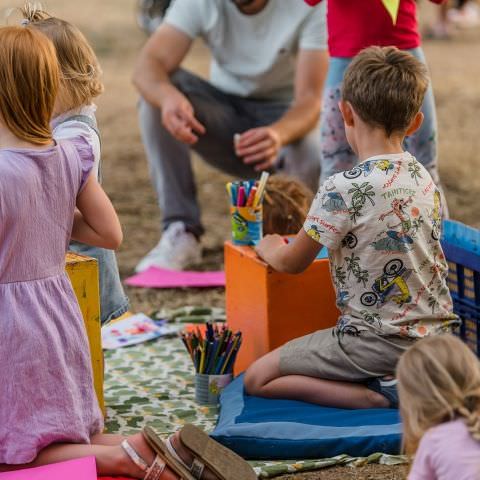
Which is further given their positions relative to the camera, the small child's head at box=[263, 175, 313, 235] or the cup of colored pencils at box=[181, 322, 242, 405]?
the small child's head at box=[263, 175, 313, 235]

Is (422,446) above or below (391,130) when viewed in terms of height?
below

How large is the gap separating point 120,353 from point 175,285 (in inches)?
30.7

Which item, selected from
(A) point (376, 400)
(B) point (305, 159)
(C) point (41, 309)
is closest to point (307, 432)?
(A) point (376, 400)

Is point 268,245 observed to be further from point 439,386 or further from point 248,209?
point 439,386

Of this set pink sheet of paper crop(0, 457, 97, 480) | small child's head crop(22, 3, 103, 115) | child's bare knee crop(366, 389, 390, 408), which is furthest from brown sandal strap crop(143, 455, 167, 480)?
small child's head crop(22, 3, 103, 115)

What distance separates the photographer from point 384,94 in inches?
118

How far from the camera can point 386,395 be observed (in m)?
3.03

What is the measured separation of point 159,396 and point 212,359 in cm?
23

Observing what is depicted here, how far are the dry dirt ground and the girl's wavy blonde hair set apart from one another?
666 mm

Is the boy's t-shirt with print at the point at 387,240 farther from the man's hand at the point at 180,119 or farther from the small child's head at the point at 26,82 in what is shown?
the man's hand at the point at 180,119

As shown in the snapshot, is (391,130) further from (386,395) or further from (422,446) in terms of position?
(422,446)

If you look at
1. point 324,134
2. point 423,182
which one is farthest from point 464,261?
point 324,134

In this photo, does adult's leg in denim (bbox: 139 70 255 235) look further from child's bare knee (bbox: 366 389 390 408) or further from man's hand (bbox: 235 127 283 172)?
child's bare knee (bbox: 366 389 390 408)

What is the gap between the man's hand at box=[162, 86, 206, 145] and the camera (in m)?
4.58
